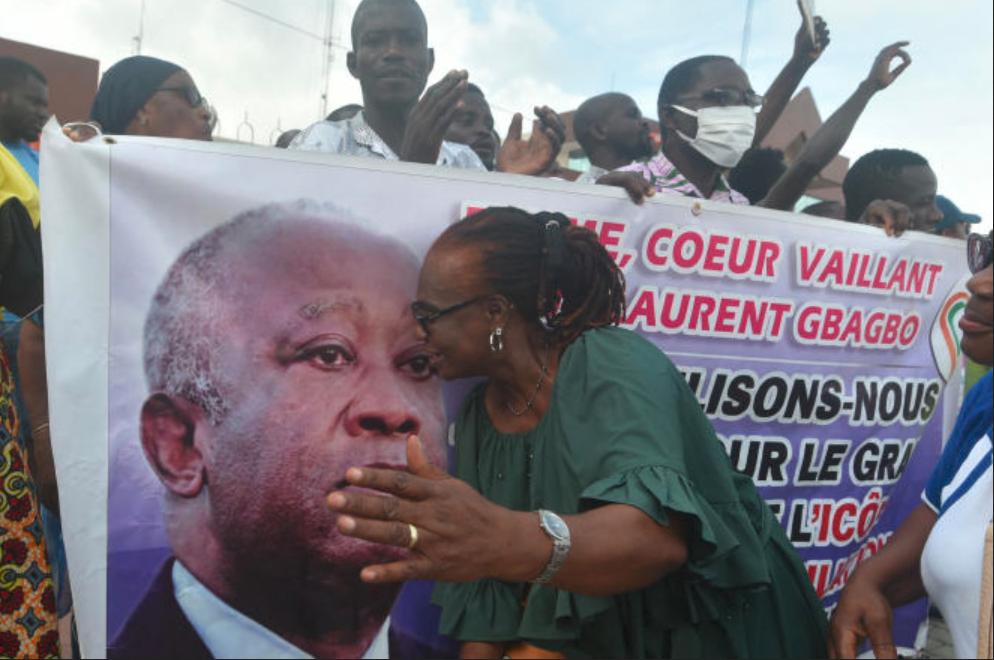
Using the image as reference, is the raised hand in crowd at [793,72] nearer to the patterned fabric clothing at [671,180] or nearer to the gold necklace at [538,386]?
the patterned fabric clothing at [671,180]

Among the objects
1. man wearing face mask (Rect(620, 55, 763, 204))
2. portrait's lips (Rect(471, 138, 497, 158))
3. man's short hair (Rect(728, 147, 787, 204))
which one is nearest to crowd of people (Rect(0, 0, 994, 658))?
man wearing face mask (Rect(620, 55, 763, 204))

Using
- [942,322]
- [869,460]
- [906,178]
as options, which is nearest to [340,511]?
[869,460]

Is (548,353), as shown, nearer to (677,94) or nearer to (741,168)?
(677,94)

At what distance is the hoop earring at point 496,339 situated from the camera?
1732 millimetres

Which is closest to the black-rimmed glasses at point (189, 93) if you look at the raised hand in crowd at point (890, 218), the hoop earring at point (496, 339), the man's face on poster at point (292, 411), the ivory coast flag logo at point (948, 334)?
the man's face on poster at point (292, 411)

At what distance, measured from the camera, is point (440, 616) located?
1.94 metres

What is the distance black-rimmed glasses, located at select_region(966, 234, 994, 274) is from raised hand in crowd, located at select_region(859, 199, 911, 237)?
84 centimetres

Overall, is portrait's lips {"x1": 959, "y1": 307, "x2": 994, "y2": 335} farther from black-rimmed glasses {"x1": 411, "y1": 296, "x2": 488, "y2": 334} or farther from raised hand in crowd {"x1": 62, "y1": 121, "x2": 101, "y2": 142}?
raised hand in crowd {"x1": 62, "y1": 121, "x2": 101, "y2": 142}

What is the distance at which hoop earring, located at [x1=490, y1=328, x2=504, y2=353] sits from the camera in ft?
5.68

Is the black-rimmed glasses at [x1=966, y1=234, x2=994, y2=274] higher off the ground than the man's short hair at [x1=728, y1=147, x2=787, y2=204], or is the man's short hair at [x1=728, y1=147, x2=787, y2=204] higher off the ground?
the man's short hair at [x1=728, y1=147, x2=787, y2=204]

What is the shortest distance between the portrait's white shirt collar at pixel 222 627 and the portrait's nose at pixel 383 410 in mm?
443

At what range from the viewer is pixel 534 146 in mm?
2463

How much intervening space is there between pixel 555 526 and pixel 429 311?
0.60 meters

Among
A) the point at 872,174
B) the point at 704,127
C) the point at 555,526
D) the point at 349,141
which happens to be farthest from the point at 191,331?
the point at 872,174
